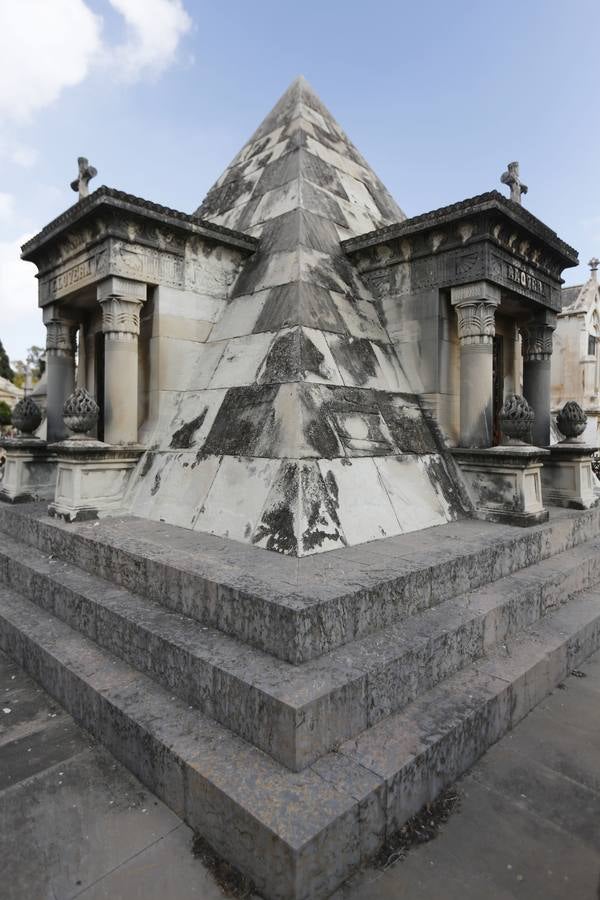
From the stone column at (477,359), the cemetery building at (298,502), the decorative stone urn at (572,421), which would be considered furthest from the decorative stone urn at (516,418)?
the decorative stone urn at (572,421)

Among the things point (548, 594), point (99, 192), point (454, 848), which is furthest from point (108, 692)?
point (99, 192)

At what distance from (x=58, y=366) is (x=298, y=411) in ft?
15.0

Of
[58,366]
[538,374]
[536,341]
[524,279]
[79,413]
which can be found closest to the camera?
[79,413]

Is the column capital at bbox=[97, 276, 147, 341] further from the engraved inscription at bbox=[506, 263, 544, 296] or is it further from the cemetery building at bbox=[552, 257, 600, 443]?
the cemetery building at bbox=[552, 257, 600, 443]

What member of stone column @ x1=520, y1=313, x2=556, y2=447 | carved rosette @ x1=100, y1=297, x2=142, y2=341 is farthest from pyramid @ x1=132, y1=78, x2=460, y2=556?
stone column @ x1=520, y1=313, x2=556, y2=447

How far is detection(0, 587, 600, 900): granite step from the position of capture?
2266 millimetres

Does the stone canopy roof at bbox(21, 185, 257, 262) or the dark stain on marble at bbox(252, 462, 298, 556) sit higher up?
the stone canopy roof at bbox(21, 185, 257, 262)

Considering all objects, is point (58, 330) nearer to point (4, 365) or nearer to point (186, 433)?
point (186, 433)

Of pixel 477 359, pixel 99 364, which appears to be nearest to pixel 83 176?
pixel 99 364

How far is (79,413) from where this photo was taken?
17.9 ft

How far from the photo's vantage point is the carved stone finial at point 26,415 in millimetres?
6852

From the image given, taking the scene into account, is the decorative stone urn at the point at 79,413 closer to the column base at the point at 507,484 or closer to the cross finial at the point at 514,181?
the column base at the point at 507,484

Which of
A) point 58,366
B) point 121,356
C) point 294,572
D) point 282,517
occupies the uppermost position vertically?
point 58,366

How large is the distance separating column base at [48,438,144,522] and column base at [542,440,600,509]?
516 centimetres
